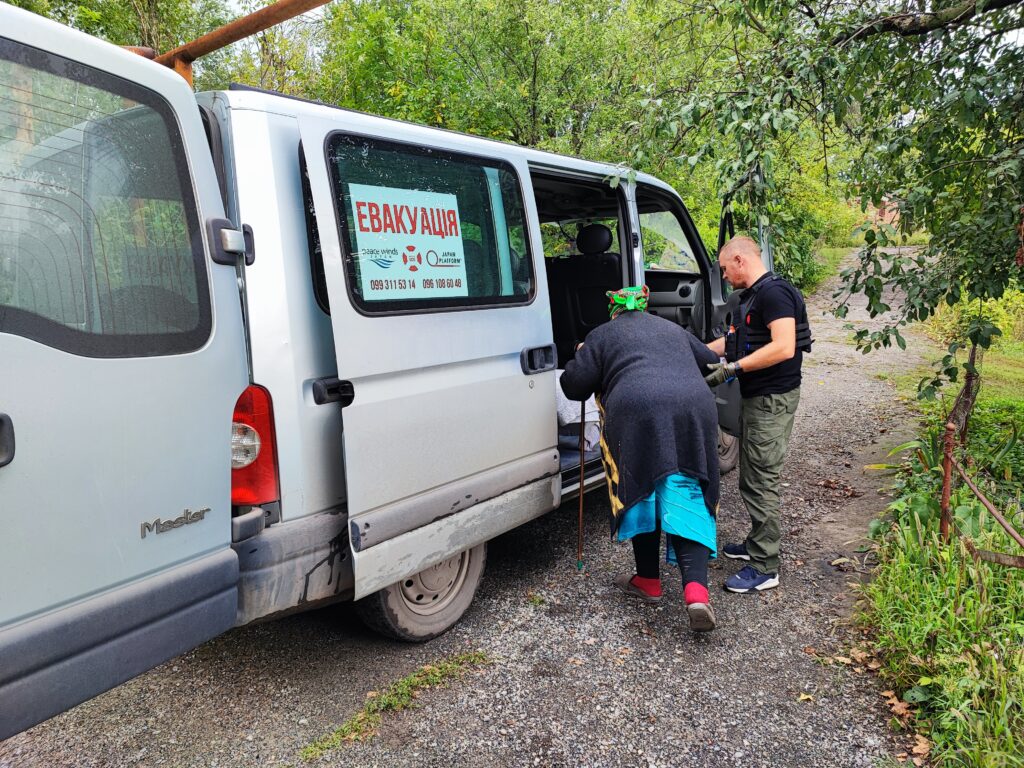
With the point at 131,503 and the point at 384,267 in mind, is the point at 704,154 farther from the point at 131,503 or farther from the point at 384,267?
the point at 131,503

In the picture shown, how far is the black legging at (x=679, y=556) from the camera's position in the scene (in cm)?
329

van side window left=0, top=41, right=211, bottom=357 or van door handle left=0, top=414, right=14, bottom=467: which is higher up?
van side window left=0, top=41, right=211, bottom=357

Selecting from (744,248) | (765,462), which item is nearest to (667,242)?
(744,248)

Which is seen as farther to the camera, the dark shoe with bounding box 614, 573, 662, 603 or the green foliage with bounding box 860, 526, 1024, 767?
the dark shoe with bounding box 614, 573, 662, 603

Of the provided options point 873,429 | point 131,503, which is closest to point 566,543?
point 131,503

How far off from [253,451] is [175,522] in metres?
0.36

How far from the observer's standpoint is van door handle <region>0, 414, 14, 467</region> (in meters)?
1.62

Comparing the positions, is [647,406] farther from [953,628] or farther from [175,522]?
[175,522]

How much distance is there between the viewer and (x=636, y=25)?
785 cm

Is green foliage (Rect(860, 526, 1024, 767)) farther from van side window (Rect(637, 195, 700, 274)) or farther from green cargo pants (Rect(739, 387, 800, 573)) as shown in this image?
van side window (Rect(637, 195, 700, 274))

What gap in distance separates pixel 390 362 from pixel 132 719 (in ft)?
5.58

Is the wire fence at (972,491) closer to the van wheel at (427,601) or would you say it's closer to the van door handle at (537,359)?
the van door handle at (537,359)

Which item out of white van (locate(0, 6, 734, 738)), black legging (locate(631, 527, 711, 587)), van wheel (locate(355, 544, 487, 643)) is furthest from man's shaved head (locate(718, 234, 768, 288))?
van wheel (locate(355, 544, 487, 643))

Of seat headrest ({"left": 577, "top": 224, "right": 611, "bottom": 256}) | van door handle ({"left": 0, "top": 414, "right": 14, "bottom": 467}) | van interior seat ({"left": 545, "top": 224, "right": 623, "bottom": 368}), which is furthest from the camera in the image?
van interior seat ({"left": 545, "top": 224, "right": 623, "bottom": 368})
